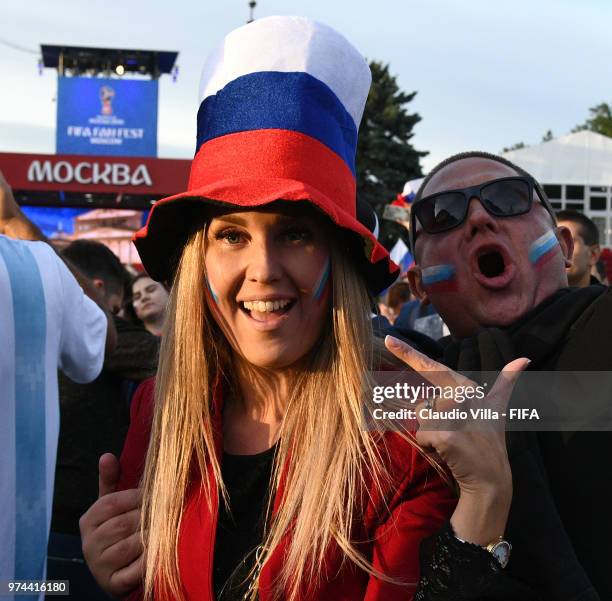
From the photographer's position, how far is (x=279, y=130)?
1.94 meters

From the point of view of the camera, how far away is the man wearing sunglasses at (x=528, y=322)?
1.70 meters

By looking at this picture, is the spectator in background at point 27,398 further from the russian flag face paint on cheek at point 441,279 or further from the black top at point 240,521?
the russian flag face paint on cheek at point 441,279

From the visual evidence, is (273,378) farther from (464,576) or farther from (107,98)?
(107,98)

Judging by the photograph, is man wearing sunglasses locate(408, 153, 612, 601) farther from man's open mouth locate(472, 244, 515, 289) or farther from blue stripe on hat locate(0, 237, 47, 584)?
blue stripe on hat locate(0, 237, 47, 584)

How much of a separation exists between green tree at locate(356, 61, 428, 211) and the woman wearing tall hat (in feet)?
104

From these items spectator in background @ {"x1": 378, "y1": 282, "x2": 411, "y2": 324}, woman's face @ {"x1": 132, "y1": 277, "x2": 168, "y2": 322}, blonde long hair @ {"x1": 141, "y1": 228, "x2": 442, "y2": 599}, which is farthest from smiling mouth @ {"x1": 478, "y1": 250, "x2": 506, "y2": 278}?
spectator in background @ {"x1": 378, "y1": 282, "x2": 411, "y2": 324}

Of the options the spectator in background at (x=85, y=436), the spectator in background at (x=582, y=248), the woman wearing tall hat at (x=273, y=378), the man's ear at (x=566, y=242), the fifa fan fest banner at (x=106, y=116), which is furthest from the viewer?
the fifa fan fest banner at (x=106, y=116)

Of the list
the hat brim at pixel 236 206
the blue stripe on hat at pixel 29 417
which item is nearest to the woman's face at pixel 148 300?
the blue stripe on hat at pixel 29 417

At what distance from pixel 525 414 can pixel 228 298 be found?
0.74 meters

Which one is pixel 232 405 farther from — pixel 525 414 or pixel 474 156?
pixel 474 156

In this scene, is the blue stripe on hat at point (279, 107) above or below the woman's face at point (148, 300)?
above

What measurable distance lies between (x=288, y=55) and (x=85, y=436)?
223 centimetres

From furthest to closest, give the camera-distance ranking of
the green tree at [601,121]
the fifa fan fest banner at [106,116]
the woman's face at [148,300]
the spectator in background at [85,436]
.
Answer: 1. the green tree at [601,121]
2. the fifa fan fest banner at [106,116]
3. the woman's face at [148,300]
4. the spectator in background at [85,436]

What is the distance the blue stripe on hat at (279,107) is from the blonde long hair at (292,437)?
269 millimetres
